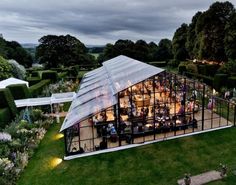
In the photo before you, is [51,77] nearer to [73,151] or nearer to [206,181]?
[73,151]

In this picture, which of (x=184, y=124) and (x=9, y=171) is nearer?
(x=9, y=171)

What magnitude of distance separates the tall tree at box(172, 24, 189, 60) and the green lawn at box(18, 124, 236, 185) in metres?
39.0

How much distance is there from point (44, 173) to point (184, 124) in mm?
9292

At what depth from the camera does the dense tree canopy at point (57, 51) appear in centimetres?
5546

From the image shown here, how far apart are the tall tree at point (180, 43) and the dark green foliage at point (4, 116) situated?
136 ft

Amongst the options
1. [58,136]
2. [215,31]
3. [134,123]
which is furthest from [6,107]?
[215,31]

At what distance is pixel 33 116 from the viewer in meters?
18.6

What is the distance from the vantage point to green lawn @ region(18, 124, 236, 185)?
11430 mm

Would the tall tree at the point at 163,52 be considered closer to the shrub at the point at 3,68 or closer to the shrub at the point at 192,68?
the shrub at the point at 192,68

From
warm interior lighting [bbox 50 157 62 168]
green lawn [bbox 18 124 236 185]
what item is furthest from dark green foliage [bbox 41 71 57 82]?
warm interior lighting [bbox 50 157 62 168]

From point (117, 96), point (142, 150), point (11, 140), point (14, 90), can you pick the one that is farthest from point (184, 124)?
point (14, 90)

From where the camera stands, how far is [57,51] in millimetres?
55562

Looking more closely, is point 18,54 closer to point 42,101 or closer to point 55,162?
point 42,101

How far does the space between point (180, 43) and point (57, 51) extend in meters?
27.4
